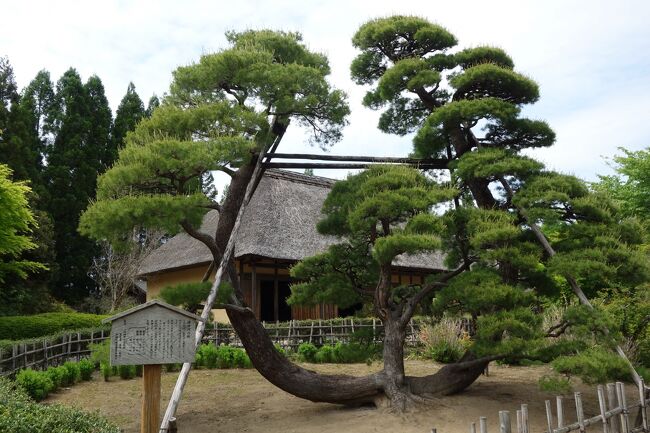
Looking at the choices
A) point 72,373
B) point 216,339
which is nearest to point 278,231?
point 216,339

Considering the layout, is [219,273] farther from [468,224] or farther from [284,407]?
[468,224]

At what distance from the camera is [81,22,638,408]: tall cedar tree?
7188mm

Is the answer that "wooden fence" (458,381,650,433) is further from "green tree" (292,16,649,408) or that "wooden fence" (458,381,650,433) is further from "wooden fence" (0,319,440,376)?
"wooden fence" (0,319,440,376)

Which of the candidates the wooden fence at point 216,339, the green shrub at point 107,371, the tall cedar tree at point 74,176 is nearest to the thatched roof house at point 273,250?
the wooden fence at point 216,339

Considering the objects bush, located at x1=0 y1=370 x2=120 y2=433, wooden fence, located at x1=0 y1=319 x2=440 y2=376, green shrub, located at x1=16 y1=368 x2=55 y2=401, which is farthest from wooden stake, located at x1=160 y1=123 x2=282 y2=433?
green shrub, located at x1=16 y1=368 x2=55 y2=401

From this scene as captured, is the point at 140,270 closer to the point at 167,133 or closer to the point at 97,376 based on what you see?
the point at 97,376

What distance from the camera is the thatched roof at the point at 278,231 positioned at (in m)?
16.4

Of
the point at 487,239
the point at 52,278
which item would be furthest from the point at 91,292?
the point at 487,239

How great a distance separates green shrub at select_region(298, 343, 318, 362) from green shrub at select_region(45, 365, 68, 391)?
5.21 metres

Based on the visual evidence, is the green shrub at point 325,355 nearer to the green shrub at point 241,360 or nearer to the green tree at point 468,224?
the green shrub at point 241,360

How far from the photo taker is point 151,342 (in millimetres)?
5688

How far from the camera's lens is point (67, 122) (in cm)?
2630

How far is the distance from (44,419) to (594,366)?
5780 mm

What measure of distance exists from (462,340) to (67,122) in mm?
20950
